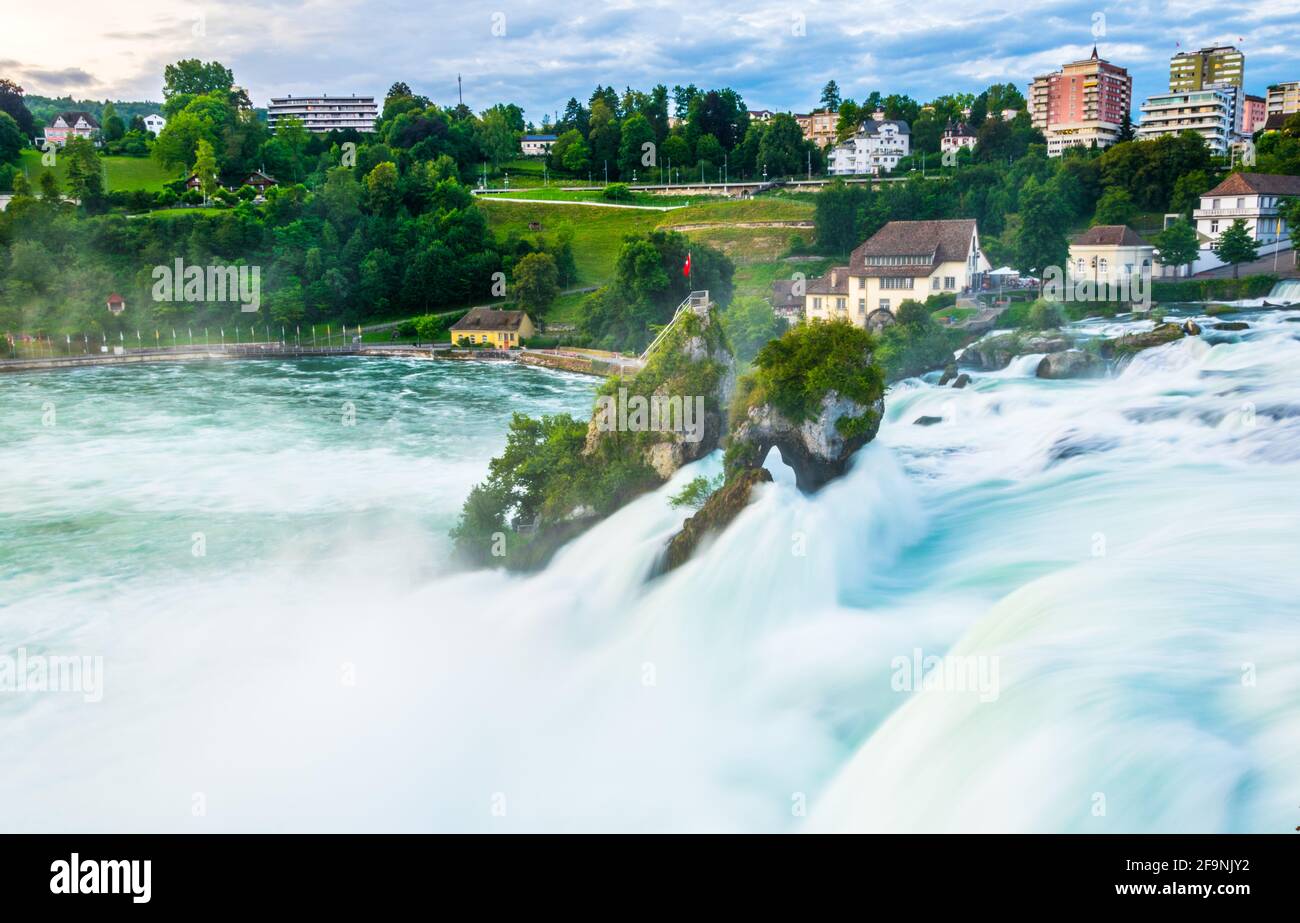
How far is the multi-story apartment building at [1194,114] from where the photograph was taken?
251 feet

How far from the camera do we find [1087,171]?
53875mm

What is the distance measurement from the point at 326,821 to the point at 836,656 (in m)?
6.46

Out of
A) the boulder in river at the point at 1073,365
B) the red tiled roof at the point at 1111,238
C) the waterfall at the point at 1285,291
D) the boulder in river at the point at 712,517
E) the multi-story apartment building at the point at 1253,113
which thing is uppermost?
the multi-story apartment building at the point at 1253,113

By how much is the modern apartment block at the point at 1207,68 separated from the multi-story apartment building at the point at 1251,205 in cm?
5079

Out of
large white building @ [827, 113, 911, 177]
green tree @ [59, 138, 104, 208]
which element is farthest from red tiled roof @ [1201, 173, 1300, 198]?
green tree @ [59, 138, 104, 208]

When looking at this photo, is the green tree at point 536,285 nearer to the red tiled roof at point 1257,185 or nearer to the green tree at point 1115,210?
the green tree at point 1115,210

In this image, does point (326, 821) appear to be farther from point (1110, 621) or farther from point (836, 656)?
point (1110, 621)

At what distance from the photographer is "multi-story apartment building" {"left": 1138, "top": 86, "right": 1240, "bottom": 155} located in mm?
76438

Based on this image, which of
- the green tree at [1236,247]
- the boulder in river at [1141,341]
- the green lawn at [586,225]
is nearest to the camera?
the boulder in river at [1141,341]

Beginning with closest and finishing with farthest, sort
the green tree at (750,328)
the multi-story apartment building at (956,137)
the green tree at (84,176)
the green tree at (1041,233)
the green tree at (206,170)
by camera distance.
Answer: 1. the green tree at (750,328)
2. the green tree at (1041,233)
3. the green tree at (84,176)
4. the green tree at (206,170)
5. the multi-story apartment building at (956,137)

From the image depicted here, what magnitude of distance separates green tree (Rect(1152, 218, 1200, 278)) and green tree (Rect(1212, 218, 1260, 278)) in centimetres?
104

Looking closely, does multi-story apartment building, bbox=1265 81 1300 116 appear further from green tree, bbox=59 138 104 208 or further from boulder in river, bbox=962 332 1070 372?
green tree, bbox=59 138 104 208

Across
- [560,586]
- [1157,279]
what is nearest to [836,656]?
[560,586]

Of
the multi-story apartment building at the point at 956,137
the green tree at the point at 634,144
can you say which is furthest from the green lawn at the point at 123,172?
the multi-story apartment building at the point at 956,137
